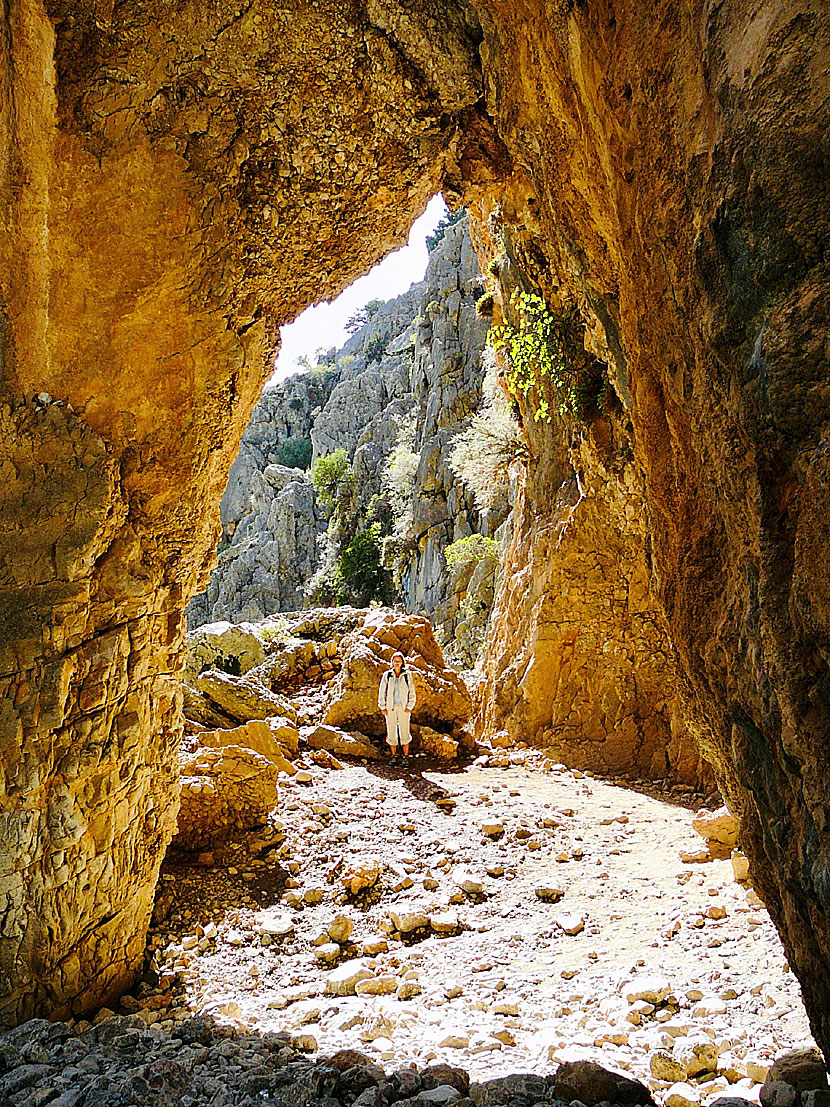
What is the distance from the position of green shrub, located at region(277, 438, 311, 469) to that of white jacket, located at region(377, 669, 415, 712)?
128 feet

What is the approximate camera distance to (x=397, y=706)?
8.85m

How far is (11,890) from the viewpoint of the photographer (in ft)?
11.1

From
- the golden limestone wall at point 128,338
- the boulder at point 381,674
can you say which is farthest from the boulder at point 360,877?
the boulder at point 381,674

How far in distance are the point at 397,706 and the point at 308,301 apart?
537cm

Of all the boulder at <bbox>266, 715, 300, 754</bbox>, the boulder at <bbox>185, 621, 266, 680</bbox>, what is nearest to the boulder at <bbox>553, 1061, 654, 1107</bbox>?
the boulder at <bbox>266, 715, 300, 754</bbox>

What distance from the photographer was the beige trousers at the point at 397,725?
8.88m

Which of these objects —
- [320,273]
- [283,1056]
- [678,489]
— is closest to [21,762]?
[283,1056]

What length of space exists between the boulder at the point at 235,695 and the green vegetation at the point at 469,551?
33.8 ft

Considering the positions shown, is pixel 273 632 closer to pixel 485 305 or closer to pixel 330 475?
pixel 485 305

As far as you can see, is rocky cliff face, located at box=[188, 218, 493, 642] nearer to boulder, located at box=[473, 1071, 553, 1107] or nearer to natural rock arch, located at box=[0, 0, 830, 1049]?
natural rock arch, located at box=[0, 0, 830, 1049]

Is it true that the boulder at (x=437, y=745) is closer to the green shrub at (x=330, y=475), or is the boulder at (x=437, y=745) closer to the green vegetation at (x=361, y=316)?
the green shrub at (x=330, y=475)

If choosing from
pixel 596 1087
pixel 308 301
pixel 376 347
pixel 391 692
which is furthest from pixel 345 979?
pixel 376 347

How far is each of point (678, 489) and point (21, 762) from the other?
12.0ft

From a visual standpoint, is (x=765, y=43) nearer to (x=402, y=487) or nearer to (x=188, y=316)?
(x=188, y=316)
